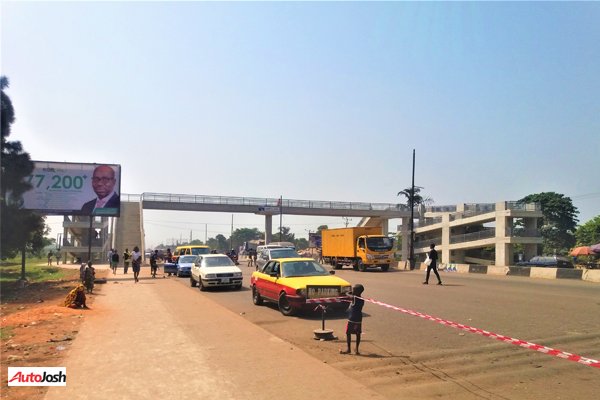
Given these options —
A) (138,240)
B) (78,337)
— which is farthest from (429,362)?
(138,240)

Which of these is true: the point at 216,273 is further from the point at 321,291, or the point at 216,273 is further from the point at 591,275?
the point at 591,275

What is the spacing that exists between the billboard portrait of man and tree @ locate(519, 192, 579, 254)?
78245 mm

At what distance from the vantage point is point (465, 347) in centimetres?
830

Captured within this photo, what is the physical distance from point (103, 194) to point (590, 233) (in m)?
70.8

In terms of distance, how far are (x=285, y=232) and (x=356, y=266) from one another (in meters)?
97.1

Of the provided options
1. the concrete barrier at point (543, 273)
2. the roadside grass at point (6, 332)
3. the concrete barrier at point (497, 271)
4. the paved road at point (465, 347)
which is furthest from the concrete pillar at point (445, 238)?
the roadside grass at point (6, 332)

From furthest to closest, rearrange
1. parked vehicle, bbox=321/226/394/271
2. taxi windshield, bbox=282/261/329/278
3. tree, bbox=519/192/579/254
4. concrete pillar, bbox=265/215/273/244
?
tree, bbox=519/192/579/254 → concrete pillar, bbox=265/215/273/244 → parked vehicle, bbox=321/226/394/271 → taxi windshield, bbox=282/261/329/278

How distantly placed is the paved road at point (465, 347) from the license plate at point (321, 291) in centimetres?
58

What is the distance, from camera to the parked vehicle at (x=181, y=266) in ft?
95.7

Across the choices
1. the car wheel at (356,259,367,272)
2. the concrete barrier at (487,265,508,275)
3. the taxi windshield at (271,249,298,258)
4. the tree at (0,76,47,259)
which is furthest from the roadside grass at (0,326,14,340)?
the concrete barrier at (487,265,508,275)

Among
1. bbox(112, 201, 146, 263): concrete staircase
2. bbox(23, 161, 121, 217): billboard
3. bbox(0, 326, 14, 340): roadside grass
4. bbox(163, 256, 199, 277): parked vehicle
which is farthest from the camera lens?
bbox(112, 201, 146, 263): concrete staircase

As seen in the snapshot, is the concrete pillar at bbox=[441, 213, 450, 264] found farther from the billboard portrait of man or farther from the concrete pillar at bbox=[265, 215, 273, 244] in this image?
the billboard portrait of man

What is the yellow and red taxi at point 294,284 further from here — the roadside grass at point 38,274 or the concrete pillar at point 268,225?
the concrete pillar at point 268,225

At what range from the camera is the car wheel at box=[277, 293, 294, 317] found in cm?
1243
